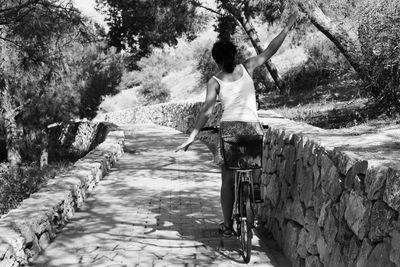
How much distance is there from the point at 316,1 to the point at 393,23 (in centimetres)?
330

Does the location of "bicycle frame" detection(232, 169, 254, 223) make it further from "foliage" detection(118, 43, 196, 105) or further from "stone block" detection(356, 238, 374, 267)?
"foliage" detection(118, 43, 196, 105)

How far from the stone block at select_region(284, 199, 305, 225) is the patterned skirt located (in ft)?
1.54

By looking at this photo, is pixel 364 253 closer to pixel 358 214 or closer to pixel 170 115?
pixel 358 214

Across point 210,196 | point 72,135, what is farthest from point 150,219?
point 72,135

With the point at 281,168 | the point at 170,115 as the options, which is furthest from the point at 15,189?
the point at 170,115

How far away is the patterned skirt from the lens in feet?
15.0

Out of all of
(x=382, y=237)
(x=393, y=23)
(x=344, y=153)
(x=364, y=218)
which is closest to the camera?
(x=382, y=237)

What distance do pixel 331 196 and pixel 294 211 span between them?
0.97 meters

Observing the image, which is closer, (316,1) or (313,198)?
(313,198)

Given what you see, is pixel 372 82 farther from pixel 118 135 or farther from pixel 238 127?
pixel 118 135

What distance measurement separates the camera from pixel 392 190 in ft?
8.86

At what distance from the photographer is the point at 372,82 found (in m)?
7.59

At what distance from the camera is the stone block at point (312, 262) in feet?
12.5

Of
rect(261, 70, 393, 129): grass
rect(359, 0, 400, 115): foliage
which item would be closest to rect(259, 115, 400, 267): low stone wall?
rect(359, 0, 400, 115): foliage
